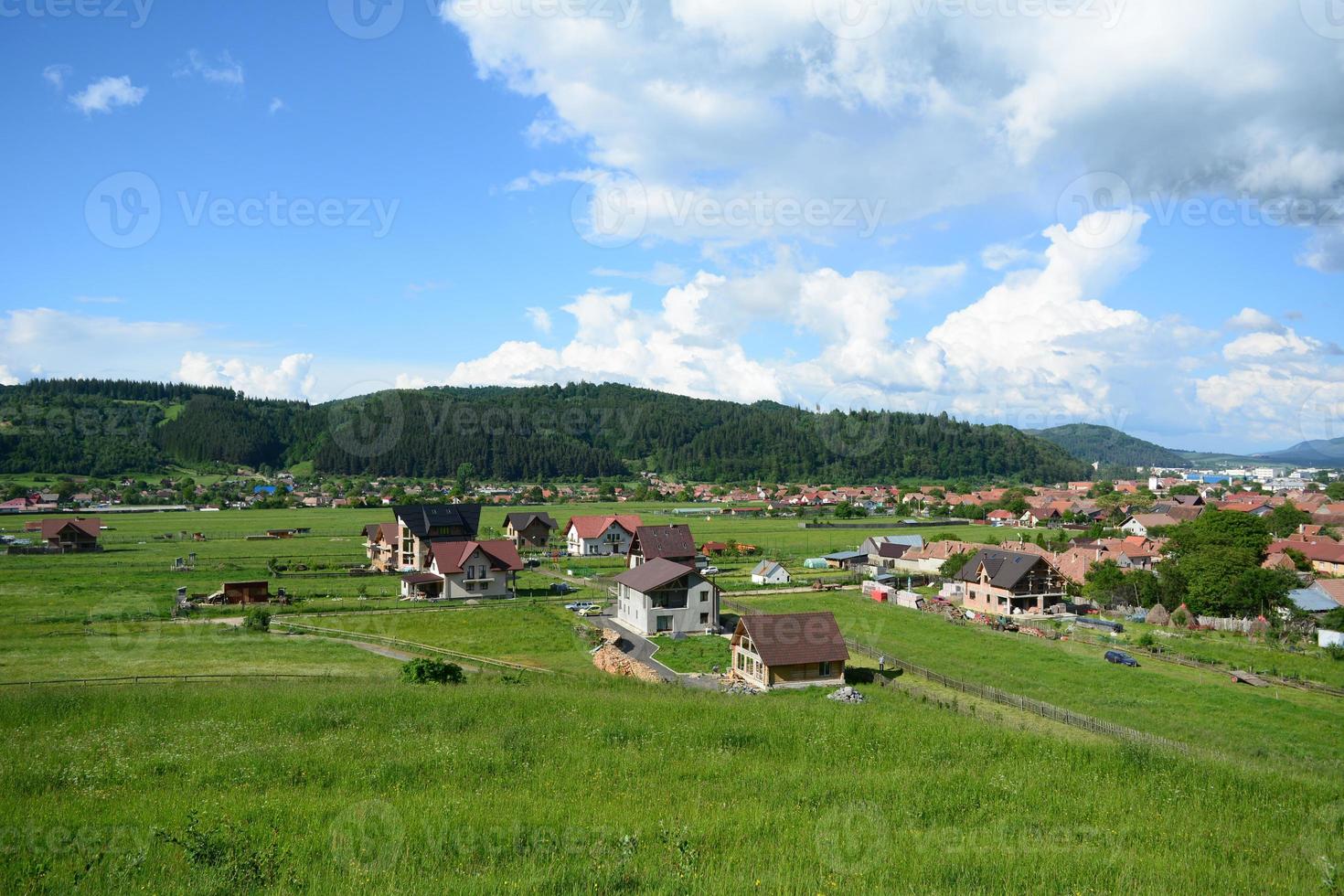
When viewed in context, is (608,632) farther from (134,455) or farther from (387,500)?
(134,455)

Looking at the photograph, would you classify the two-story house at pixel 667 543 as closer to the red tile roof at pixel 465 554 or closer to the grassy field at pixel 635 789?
the red tile roof at pixel 465 554

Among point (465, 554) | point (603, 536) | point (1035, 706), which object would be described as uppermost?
point (465, 554)

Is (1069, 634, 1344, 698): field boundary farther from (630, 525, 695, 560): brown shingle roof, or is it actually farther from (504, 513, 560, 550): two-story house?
(504, 513, 560, 550): two-story house

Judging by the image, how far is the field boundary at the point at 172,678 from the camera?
2348cm

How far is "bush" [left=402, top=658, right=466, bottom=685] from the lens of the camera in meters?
23.2

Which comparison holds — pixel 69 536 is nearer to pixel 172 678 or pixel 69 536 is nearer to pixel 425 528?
pixel 425 528

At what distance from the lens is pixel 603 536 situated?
232 ft

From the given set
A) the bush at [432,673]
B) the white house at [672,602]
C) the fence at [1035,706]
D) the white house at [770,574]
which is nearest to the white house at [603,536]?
the white house at [770,574]

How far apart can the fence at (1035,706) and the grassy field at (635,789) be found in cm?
81

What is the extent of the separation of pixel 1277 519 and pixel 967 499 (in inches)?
2179

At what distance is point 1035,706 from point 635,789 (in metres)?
17.6

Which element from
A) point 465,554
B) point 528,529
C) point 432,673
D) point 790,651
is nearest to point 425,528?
point 465,554

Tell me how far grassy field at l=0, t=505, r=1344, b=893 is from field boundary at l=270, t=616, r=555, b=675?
2748 mm

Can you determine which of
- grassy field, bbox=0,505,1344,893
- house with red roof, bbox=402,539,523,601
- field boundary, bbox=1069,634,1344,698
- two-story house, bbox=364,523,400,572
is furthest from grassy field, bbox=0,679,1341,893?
two-story house, bbox=364,523,400,572
